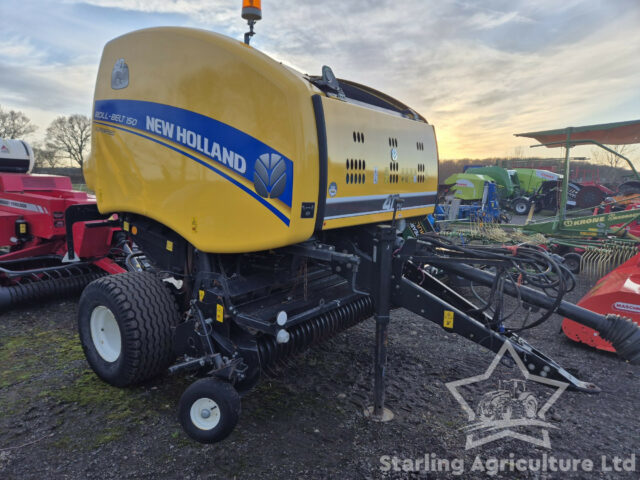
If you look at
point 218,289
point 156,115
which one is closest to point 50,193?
point 156,115

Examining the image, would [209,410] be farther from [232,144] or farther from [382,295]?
[232,144]

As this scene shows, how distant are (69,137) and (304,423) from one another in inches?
1537

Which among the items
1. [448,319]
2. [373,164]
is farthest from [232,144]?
[448,319]

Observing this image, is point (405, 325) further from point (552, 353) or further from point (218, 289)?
point (218, 289)

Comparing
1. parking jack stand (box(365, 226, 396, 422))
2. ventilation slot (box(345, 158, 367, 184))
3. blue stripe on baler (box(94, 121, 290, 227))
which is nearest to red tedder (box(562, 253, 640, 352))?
→ parking jack stand (box(365, 226, 396, 422))

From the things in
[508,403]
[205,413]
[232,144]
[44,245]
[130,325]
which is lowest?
[508,403]

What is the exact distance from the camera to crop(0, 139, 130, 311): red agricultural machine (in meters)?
4.75

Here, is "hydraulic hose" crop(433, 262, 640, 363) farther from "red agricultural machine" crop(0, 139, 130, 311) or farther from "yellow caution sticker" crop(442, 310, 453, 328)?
"red agricultural machine" crop(0, 139, 130, 311)

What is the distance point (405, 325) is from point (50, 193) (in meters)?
4.98

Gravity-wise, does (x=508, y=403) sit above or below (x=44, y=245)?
below

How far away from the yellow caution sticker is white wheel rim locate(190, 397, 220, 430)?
60.1 inches

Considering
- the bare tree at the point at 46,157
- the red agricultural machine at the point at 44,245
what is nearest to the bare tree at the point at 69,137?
the bare tree at the point at 46,157

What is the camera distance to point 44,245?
5203mm

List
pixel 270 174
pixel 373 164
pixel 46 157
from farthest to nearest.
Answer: pixel 46 157 → pixel 373 164 → pixel 270 174
